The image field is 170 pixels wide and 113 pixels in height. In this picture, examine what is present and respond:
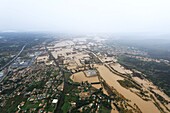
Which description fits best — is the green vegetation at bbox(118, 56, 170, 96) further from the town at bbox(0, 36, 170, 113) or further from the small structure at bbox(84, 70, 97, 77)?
the small structure at bbox(84, 70, 97, 77)

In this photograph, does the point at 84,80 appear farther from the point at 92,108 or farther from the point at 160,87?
the point at 160,87

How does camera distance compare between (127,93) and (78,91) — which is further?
(127,93)

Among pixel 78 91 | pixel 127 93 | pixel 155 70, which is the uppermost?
pixel 78 91

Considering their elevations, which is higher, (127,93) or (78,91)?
(78,91)

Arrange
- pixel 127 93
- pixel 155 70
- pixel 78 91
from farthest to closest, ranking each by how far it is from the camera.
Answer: pixel 155 70 < pixel 127 93 < pixel 78 91

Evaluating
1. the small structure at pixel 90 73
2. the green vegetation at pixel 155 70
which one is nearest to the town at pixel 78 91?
the small structure at pixel 90 73

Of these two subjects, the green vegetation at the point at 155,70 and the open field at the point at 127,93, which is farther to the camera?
the green vegetation at the point at 155,70

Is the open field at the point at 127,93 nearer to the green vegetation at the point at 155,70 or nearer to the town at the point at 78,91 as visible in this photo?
the town at the point at 78,91

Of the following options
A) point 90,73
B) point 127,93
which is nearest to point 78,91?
point 127,93

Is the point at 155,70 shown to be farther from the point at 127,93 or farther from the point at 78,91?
the point at 78,91

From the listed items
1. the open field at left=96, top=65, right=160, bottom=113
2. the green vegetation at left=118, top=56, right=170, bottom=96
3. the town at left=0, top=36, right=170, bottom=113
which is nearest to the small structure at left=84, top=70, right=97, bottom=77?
the town at left=0, top=36, right=170, bottom=113

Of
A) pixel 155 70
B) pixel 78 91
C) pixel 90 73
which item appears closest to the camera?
pixel 78 91
